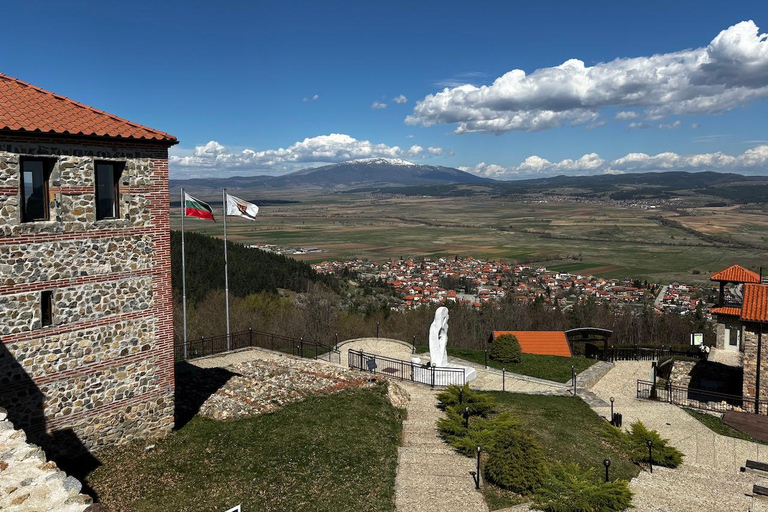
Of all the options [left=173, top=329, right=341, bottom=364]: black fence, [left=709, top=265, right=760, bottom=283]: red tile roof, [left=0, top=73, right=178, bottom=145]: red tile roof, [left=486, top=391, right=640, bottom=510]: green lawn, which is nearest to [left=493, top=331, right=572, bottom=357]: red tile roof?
[left=709, top=265, right=760, bottom=283]: red tile roof

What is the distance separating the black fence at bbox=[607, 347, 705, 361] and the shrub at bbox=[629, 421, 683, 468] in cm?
1622

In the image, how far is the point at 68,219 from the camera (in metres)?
12.0

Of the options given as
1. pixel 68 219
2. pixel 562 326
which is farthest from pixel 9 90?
pixel 562 326

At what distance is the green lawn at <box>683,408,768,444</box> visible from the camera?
1894 cm

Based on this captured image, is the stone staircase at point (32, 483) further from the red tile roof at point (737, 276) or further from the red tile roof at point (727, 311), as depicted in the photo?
the red tile roof at point (737, 276)

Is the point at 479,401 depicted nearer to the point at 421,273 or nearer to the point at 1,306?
the point at 1,306

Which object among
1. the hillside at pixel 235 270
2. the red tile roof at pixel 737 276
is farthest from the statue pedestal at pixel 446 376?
the hillside at pixel 235 270

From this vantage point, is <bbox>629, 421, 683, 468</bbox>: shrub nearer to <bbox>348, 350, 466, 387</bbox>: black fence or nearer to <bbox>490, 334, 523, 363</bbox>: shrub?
<bbox>348, 350, 466, 387</bbox>: black fence

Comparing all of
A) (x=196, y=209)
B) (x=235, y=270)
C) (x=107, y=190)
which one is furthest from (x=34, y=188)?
(x=235, y=270)

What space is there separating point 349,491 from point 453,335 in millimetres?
37546

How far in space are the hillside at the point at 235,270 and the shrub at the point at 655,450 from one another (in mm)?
40327

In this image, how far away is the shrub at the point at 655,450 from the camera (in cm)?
1579

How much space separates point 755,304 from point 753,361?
2.45m

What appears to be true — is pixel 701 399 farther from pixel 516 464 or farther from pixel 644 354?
pixel 516 464
